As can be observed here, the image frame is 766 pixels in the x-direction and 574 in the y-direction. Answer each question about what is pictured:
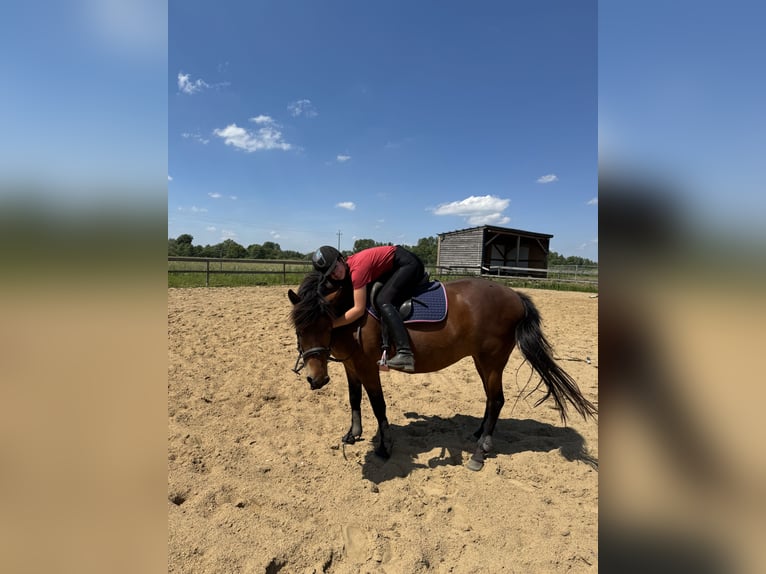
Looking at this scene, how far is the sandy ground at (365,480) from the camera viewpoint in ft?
7.15

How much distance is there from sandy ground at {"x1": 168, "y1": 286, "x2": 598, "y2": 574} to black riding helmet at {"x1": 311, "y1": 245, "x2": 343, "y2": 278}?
1640 millimetres

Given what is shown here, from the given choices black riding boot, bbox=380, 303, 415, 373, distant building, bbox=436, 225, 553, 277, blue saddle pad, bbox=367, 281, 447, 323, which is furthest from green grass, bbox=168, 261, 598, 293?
black riding boot, bbox=380, 303, 415, 373

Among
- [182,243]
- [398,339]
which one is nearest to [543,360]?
[398,339]

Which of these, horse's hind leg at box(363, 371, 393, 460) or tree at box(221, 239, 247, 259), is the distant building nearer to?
horse's hind leg at box(363, 371, 393, 460)

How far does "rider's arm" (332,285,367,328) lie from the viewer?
3191mm

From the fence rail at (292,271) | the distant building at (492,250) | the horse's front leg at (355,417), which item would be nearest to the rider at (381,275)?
the horse's front leg at (355,417)

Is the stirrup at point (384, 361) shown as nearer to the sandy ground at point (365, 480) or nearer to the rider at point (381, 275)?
the rider at point (381, 275)

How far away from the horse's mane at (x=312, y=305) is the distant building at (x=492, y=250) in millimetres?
17905

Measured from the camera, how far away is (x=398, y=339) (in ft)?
10.7
